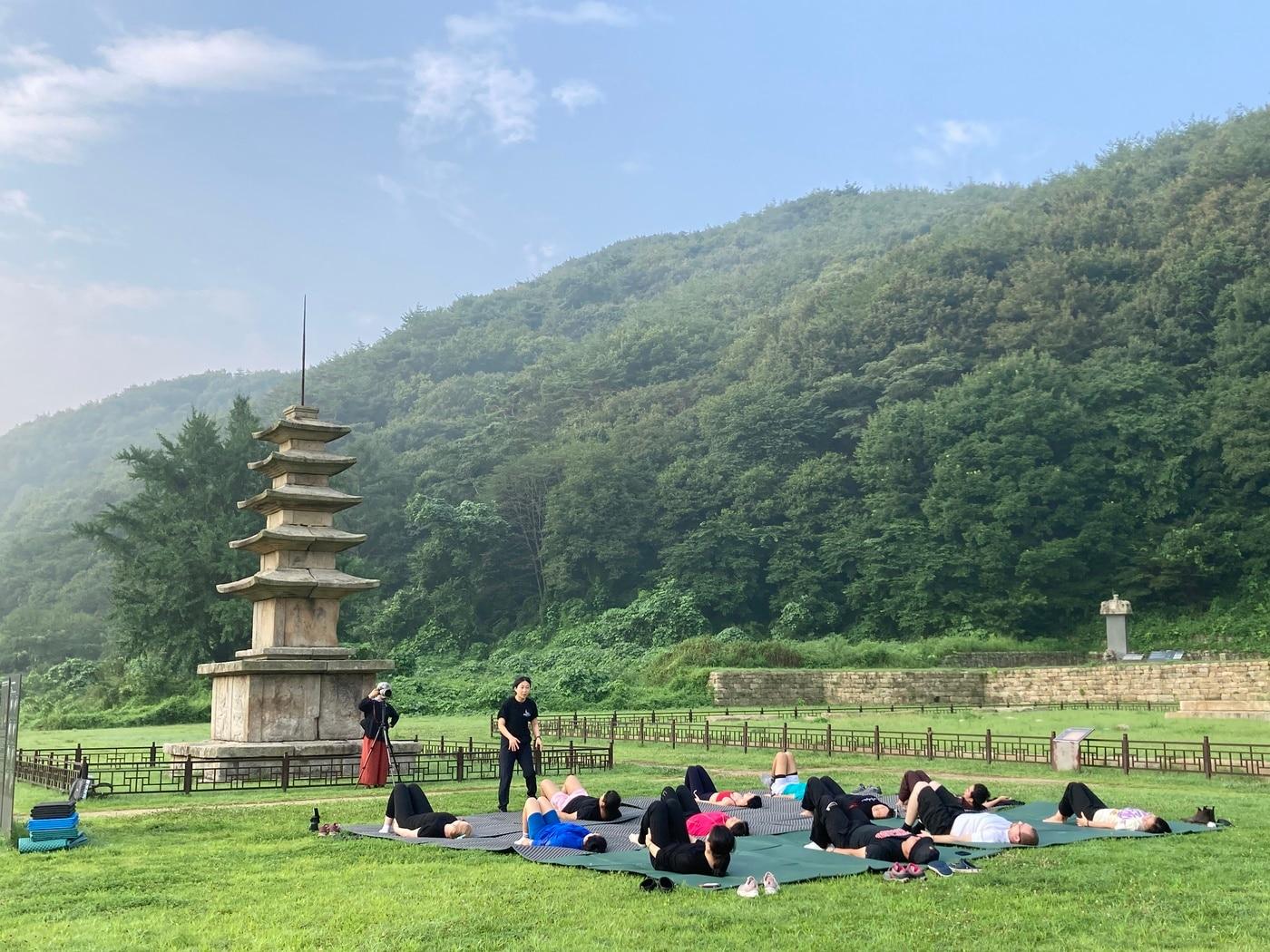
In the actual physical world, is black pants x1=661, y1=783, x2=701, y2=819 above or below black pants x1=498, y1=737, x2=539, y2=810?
above

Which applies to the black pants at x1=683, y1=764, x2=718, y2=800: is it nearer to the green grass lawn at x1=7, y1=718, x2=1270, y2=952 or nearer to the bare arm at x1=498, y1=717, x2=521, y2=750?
the bare arm at x1=498, y1=717, x2=521, y2=750

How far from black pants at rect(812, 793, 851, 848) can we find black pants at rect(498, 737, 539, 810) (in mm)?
4674

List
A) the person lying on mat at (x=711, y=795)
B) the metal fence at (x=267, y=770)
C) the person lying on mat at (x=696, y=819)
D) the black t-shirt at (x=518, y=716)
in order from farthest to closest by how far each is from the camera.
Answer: the metal fence at (x=267, y=770), the black t-shirt at (x=518, y=716), the person lying on mat at (x=711, y=795), the person lying on mat at (x=696, y=819)

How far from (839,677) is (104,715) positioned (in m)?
27.8

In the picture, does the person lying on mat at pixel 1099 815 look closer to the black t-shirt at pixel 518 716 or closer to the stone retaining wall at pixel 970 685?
the black t-shirt at pixel 518 716

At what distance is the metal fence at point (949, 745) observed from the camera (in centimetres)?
1912

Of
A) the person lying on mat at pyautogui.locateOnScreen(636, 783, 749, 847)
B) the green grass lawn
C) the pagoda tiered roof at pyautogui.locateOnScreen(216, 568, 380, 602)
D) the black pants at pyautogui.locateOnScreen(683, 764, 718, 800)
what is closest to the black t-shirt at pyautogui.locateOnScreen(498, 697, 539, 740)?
the black pants at pyautogui.locateOnScreen(683, 764, 718, 800)

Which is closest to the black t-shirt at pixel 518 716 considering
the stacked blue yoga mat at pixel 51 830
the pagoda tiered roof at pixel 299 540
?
the stacked blue yoga mat at pixel 51 830

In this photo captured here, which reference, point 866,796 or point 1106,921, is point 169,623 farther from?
point 1106,921

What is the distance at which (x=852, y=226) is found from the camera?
430 ft

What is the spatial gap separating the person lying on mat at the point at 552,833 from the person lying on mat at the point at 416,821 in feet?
2.58

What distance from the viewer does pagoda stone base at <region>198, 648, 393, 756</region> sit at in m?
20.7

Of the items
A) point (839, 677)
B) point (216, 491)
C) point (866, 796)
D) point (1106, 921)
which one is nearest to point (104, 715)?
point (216, 491)

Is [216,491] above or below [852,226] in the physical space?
below
